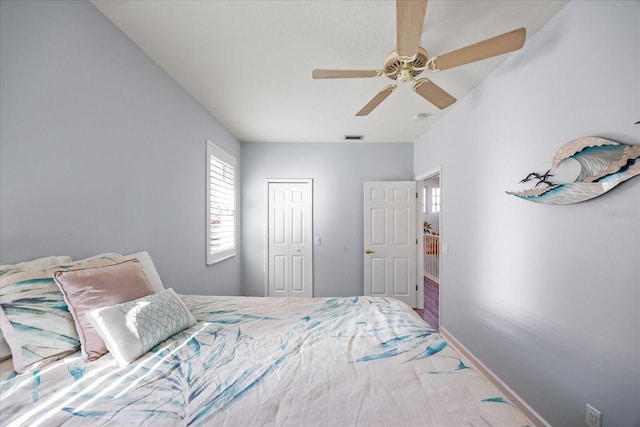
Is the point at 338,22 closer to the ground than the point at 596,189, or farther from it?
farther from it

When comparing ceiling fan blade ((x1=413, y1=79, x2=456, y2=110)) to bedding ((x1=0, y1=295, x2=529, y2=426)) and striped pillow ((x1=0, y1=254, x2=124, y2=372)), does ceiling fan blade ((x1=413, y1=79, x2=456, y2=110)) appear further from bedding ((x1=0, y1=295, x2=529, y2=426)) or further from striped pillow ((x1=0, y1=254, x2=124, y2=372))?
striped pillow ((x1=0, y1=254, x2=124, y2=372))

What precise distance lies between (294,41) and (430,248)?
5784 millimetres

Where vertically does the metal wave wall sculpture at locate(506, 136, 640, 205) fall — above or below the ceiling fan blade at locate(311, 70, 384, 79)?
below

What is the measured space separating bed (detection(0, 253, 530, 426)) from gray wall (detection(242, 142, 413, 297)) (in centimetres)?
259

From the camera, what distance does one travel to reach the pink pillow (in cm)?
101

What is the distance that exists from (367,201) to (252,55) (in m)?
2.59

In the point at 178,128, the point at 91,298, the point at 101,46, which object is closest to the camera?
the point at 91,298

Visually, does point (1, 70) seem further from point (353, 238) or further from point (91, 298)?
point (353, 238)

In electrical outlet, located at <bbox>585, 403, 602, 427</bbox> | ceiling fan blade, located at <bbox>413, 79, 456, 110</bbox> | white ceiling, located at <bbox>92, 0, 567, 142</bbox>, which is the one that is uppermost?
white ceiling, located at <bbox>92, 0, 567, 142</bbox>

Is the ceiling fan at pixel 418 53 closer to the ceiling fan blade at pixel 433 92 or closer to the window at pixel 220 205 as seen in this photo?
the ceiling fan blade at pixel 433 92

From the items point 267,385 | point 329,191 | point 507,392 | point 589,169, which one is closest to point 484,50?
point 589,169

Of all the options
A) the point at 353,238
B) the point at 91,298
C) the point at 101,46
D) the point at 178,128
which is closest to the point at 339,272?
the point at 353,238

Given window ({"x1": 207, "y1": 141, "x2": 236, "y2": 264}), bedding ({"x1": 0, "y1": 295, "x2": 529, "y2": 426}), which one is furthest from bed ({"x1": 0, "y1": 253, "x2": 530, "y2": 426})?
window ({"x1": 207, "y1": 141, "x2": 236, "y2": 264})

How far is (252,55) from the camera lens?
1.86 meters
